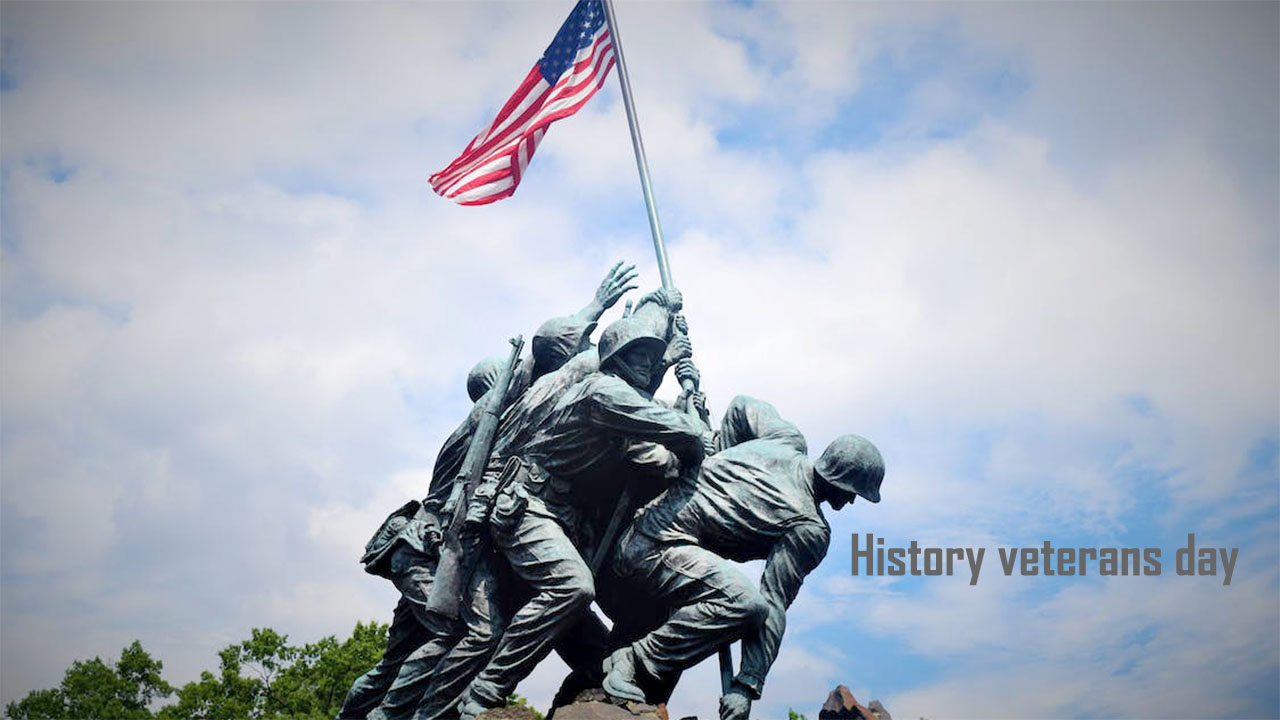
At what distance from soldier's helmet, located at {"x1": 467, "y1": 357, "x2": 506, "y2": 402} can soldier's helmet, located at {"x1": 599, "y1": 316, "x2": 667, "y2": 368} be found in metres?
1.38

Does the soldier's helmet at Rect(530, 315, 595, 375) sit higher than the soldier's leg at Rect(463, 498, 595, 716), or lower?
higher

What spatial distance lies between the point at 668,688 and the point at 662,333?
2796mm

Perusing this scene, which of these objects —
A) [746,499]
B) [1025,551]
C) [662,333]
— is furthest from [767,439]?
[1025,551]

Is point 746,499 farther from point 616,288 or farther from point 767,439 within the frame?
point 616,288

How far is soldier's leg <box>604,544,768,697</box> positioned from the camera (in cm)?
747

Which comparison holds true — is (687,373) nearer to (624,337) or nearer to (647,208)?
(624,337)

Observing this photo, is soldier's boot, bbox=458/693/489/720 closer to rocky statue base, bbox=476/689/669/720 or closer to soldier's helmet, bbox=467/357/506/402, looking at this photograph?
rocky statue base, bbox=476/689/669/720

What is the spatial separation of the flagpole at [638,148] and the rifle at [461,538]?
2230 mm

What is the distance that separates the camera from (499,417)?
28.7 feet

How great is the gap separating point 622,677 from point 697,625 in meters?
0.62

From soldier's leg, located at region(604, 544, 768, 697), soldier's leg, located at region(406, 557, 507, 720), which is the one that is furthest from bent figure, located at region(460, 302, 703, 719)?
soldier's leg, located at region(604, 544, 768, 697)

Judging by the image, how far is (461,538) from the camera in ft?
26.8

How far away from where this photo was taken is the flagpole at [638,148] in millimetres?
10234

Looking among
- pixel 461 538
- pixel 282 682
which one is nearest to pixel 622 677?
pixel 461 538
